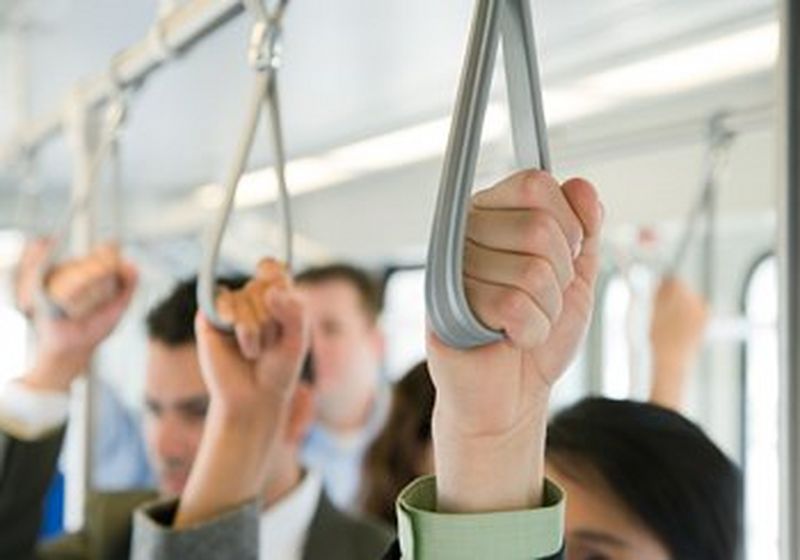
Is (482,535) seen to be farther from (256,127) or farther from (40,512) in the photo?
(40,512)

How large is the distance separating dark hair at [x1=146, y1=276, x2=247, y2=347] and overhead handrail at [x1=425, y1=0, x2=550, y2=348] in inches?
24.4

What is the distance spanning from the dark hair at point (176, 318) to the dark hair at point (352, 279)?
0.81 meters

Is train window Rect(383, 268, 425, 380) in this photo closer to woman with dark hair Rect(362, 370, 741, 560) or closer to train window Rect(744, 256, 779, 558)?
train window Rect(744, 256, 779, 558)

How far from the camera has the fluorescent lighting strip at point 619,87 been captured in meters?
1.28

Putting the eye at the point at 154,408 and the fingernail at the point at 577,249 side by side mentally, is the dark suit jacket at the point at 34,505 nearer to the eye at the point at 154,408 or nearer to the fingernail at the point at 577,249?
the eye at the point at 154,408

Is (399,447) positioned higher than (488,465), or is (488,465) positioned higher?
(488,465)

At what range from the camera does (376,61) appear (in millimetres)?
1776

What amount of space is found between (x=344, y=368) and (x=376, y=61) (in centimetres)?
49

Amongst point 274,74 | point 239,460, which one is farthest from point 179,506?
point 274,74

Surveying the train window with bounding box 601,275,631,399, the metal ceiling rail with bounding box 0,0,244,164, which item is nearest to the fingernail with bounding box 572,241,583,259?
the metal ceiling rail with bounding box 0,0,244,164

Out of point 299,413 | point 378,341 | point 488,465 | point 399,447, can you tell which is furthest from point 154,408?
point 378,341

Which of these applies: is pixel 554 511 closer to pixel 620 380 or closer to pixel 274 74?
pixel 274 74

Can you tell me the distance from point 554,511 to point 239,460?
1.13 feet

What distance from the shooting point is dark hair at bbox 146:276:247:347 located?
976 millimetres
